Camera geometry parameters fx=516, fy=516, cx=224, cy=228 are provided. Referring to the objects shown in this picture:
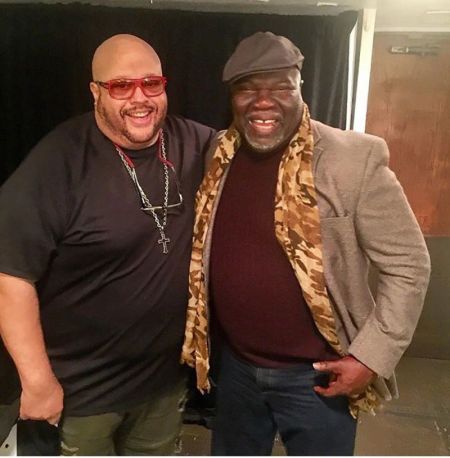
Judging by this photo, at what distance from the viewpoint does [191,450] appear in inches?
56.6

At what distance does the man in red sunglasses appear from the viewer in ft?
3.02

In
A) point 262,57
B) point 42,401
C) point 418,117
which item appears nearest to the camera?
point 262,57

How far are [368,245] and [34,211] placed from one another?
1.94 ft

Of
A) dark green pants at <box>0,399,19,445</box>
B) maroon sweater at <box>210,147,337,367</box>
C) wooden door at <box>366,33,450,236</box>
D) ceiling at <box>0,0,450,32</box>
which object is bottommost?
dark green pants at <box>0,399,19,445</box>

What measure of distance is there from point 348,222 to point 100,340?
1.77 feet

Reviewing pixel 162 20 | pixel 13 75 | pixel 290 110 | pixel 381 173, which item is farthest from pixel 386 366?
pixel 13 75

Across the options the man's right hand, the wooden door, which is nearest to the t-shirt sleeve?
the man's right hand

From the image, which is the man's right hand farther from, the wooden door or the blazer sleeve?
the wooden door

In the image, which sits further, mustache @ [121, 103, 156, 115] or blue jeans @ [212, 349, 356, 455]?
blue jeans @ [212, 349, 356, 455]

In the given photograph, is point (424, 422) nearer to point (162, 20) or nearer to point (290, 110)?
point (290, 110)

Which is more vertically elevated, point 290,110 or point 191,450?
point 290,110

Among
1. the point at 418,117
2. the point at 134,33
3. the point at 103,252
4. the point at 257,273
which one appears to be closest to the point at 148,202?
the point at 103,252

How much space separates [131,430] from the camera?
3.81 feet

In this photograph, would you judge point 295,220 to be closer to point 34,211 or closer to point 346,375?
point 346,375
